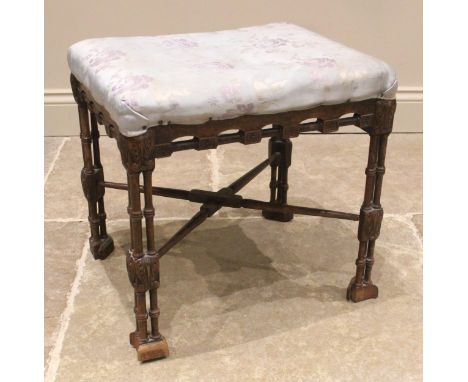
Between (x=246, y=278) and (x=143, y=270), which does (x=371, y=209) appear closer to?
(x=246, y=278)

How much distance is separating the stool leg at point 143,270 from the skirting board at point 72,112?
1240 mm

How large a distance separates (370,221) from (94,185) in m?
0.65

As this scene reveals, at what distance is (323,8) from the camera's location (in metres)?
2.42

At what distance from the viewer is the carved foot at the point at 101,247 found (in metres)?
1.75

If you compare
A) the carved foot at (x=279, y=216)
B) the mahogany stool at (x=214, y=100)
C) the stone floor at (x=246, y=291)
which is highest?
the mahogany stool at (x=214, y=100)

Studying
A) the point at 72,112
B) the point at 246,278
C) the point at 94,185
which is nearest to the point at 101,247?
the point at 94,185

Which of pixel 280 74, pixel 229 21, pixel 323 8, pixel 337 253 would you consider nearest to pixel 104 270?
pixel 337 253

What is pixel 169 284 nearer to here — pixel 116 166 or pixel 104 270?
pixel 104 270

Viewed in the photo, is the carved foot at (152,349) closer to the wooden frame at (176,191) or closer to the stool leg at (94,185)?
the wooden frame at (176,191)

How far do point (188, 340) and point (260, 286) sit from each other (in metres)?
0.26

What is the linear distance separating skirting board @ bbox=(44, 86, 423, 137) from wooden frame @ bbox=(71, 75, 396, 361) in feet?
2.81

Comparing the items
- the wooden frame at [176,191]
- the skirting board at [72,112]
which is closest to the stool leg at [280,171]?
the wooden frame at [176,191]

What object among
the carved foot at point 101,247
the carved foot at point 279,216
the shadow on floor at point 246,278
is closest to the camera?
the shadow on floor at point 246,278

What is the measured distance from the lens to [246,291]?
1634mm
